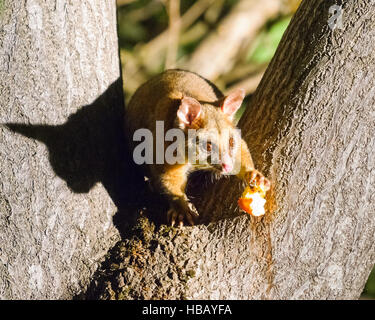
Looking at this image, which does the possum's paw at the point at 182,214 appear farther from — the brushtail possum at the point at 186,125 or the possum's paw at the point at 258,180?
the possum's paw at the point at 258,180

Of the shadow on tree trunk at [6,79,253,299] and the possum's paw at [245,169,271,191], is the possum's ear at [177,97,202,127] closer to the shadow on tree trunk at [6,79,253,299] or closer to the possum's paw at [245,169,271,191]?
the shadow on tree trunk at [6,79,253,299]

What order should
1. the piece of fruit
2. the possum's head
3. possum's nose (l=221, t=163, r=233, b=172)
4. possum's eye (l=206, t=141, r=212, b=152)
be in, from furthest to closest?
possum's eye (l=206, t=141, r=212, b=152), the possum's head, possum's nose (l=221, t=163, r=233, b=172), the piece of fruit

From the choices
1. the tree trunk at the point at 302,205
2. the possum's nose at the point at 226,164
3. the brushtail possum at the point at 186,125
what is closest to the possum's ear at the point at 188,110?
the brushtail possum at the point at 186,125

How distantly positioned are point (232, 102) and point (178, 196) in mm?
728

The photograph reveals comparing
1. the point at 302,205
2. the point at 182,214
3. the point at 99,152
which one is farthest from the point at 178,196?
the point at 302,205

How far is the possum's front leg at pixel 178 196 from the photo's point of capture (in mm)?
3232

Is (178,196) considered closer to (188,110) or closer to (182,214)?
(182,214)

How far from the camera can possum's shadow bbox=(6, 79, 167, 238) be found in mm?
2859

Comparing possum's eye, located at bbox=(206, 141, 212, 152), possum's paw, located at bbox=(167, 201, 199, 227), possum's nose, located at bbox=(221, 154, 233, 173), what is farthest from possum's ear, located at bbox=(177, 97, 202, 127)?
possum's paw, located at bbox=(167, 201, 199, 227)

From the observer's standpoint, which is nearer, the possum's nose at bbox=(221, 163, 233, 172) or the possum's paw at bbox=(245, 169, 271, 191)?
the possum's paw at bbox=(245, 169, 271, 191)

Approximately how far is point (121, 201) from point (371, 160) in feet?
5.10

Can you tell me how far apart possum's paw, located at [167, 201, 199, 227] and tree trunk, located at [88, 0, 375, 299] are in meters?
0.14

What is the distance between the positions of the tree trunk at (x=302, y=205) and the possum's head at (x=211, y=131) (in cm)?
32
